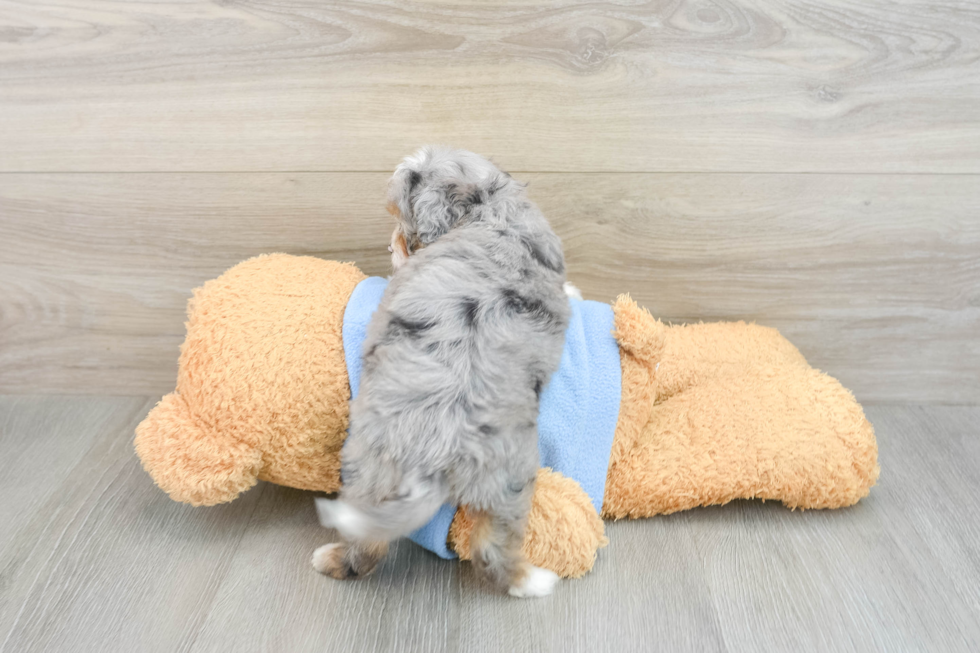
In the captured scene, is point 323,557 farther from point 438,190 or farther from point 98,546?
point 438,190

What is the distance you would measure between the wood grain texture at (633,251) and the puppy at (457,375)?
321mm

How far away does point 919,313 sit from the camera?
144cm

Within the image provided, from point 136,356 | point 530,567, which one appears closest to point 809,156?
point 530,567

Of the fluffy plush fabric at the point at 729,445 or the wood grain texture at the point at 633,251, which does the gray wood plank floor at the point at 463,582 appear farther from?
the wood grain texture at the point at 633,251

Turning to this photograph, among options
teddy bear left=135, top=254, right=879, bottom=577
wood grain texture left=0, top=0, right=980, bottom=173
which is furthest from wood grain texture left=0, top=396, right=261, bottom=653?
wood grain texture left=0, top=0, right=980, bottom=173

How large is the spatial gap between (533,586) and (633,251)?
713 mm

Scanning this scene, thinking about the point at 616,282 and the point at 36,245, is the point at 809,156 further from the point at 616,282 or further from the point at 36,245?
the point at 36,245

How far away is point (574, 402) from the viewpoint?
1.09 metres

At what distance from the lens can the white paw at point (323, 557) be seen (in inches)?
41.3

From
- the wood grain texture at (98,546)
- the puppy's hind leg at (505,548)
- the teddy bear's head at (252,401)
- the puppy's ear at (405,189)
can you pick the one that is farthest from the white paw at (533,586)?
the puppy's ear at (405,189)

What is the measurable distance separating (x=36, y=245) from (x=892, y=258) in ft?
5.90

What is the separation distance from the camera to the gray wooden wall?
4.06 feet

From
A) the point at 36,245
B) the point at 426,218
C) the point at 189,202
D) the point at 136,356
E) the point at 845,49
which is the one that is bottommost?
the point at 136,356

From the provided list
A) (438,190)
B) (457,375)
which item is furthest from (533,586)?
(438,190)
